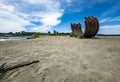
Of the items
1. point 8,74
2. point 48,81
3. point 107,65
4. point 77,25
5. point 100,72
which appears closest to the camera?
point 48,81

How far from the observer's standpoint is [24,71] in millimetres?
2316

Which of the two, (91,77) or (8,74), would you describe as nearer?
(91,77)

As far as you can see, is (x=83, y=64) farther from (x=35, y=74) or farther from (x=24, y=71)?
(x=24, y=71)

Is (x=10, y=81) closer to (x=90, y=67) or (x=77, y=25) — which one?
(x=90, y=67)

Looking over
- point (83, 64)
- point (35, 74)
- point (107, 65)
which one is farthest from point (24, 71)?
point (107, 65)

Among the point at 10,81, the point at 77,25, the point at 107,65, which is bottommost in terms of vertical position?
the point at 10,81

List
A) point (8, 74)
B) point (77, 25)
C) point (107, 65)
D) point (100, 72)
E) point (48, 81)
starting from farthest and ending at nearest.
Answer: point (77, 25)
point (107, 65)
point (8, 74)
point (100, 72)
point (48, 81)

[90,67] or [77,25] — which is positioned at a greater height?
[77,25]

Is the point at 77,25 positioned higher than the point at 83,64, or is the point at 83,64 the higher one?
the point at 77,25

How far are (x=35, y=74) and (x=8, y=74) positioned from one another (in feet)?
1.95

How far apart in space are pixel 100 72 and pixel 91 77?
0.97 feet

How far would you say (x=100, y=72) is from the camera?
214 centimetres

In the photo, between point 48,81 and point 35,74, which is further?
point 35,74

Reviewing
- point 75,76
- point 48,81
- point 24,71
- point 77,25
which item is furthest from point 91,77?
point 77,25
